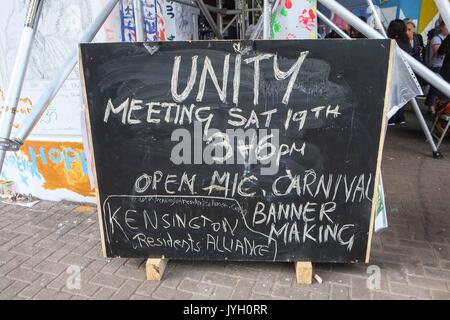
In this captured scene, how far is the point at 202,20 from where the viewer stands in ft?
23.9

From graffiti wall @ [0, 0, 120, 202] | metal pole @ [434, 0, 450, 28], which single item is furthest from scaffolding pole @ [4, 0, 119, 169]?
metal pole @ [434, 0, 450, 28]

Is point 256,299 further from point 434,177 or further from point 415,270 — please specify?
point 434,177

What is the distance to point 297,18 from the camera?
118 inches

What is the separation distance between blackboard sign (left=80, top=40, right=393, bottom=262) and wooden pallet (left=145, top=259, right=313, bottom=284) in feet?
0.17

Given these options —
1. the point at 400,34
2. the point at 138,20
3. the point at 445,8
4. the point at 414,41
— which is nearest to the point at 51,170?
the point at 138,20

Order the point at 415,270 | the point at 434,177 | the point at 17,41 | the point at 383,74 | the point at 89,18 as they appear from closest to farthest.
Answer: the point at 383,74
the point at 415,270
the point at 89,18
the point at 17,41
the point at 434,177

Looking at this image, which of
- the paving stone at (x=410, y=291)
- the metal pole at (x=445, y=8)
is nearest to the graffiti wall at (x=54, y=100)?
the metal pole at (x=445, y=8)

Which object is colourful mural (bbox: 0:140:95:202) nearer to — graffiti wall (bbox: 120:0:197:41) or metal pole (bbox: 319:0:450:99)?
graffiti wall (bbox: 120:0:197:41)

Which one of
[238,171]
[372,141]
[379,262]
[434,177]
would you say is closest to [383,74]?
[372,141]

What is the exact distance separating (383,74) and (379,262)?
4.83 ft

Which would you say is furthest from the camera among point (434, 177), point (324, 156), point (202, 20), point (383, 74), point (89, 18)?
point (202, 20)

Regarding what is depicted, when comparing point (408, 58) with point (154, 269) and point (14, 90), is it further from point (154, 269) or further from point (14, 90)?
point (14, 90)

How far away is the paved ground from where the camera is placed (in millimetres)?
2697

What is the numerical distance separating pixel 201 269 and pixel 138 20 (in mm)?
2388
